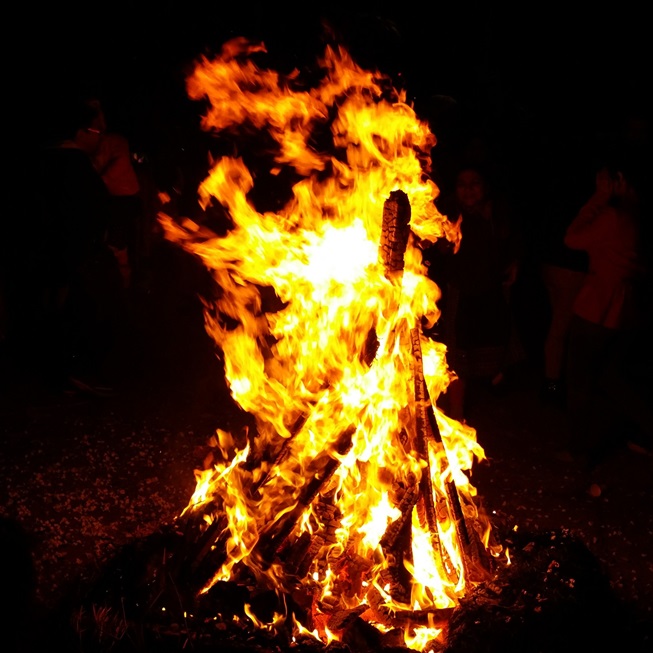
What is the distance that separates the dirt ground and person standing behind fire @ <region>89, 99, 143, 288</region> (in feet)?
→ 3.95

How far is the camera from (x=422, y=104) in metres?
9.49

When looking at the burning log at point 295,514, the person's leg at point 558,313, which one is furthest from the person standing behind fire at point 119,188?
the burning log at point 295,514

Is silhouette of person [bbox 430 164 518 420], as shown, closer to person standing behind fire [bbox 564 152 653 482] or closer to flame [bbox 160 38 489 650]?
person standing behind fire [bbox 564 152 653 482]

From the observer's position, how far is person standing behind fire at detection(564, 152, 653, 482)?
17.8 ft

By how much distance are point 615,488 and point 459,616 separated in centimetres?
267

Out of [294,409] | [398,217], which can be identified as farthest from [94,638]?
[398,217]

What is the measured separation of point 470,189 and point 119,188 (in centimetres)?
424

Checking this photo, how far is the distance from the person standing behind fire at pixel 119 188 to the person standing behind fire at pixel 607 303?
4.87 metres

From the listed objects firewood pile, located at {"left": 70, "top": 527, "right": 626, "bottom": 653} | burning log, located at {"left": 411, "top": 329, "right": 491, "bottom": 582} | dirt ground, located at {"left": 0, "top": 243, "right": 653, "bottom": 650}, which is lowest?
dirt ground, located at {"left": 0, "top": 243, "right": 653, "bottom": 650}

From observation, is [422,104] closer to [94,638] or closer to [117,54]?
[117,54]

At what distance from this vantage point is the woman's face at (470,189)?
576 centimetres

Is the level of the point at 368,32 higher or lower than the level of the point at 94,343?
higher

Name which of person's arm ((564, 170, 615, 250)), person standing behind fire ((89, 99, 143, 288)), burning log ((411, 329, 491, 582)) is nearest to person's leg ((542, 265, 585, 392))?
Result: person's arm ((564, 170, 615, 250))

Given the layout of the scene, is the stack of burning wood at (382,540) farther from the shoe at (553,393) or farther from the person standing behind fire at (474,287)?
the shoe at (553,393)
